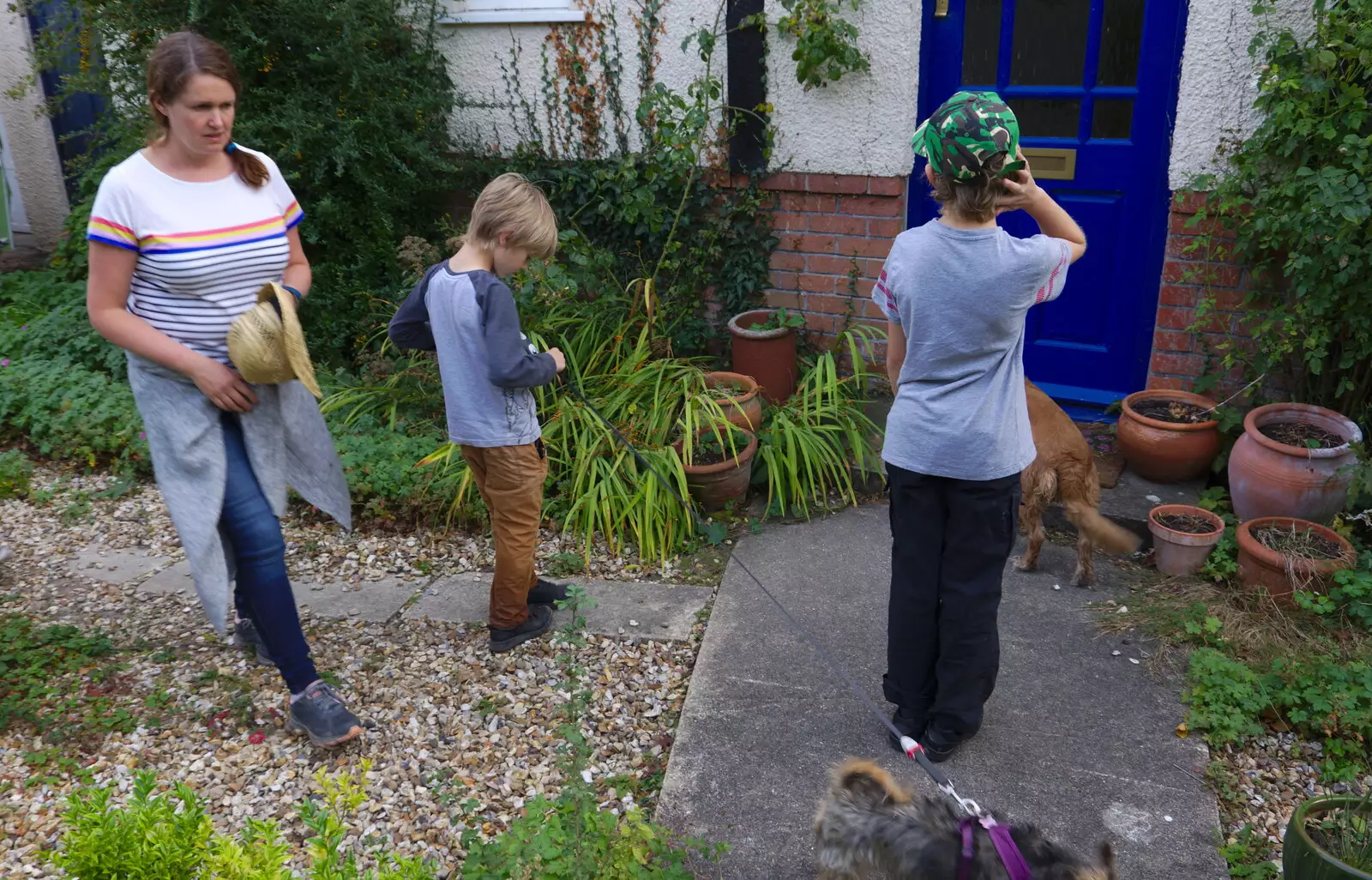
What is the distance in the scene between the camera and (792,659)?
341 cm

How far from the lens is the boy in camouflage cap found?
2348 millimetres

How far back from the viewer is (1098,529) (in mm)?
3484

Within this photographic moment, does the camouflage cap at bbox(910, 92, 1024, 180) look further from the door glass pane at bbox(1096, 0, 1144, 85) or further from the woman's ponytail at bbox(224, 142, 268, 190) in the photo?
the door glass pane at bbox(1096, 0, 1144, 85)

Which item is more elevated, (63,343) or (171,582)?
(63,343)

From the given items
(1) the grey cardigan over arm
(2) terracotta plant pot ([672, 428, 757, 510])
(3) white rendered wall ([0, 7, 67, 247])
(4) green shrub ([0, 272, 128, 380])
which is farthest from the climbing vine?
(3) white rendered wall ([0, 7, 67, 247])

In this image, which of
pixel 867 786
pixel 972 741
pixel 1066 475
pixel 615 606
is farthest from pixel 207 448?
pixel 1066 475

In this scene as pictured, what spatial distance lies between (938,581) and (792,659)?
847 mm

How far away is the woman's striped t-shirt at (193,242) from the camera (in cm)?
254

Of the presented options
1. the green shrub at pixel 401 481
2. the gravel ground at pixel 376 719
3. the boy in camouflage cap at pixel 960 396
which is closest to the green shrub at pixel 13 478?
Result: the gravel ground at pixel 376 719

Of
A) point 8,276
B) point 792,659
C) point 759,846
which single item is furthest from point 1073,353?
point 8,276

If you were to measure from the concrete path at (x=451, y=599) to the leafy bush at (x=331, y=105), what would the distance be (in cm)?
197

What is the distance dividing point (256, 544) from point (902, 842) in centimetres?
193

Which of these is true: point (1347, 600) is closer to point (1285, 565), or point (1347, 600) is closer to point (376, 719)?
point (1285, 565)

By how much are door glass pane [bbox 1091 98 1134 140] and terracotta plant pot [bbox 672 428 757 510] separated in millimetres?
2245
